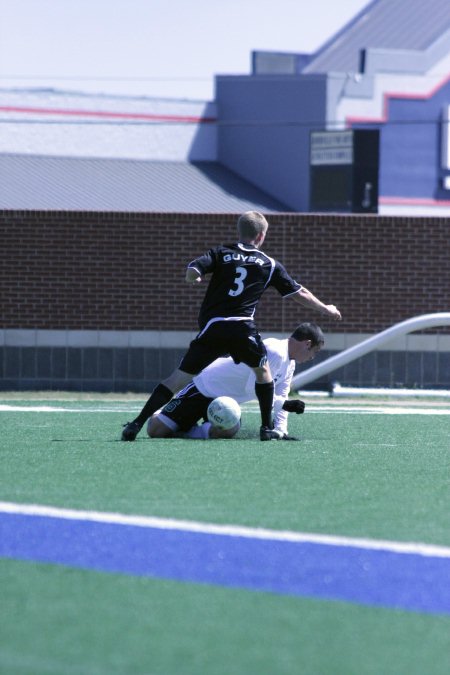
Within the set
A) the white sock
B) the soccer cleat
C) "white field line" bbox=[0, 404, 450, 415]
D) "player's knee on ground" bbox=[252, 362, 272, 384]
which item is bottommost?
"white field line" bbox=[0, 404, 450, 415]

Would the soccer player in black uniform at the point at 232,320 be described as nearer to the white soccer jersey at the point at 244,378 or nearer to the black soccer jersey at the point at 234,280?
the black soccer jersey at the point at 234,280

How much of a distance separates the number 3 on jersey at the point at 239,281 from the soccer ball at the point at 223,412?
0.90 m

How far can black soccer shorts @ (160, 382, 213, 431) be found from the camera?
11430 mm

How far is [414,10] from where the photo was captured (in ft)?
166

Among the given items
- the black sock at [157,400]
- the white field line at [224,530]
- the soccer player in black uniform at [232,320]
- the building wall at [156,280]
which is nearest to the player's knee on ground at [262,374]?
the soccer player in black uniform at [232,320]

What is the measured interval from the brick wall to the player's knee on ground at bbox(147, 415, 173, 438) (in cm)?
818

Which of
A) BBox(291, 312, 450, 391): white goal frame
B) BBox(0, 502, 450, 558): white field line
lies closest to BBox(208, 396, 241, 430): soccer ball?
BBox(0, 502, 450, 558): white field line

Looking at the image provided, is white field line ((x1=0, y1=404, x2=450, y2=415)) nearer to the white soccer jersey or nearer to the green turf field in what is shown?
the green turf field

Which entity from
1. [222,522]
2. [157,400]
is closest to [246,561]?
[222,522]

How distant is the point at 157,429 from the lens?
1155cm

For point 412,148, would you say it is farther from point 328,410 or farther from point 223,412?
point 223,412

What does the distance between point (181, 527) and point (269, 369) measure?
187 inches

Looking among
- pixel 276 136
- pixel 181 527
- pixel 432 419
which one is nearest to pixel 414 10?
pixel 276 136

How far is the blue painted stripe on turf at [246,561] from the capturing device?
5371 millimetres
